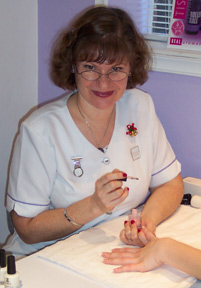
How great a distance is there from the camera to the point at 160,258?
1.21m

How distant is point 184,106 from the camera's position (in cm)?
183

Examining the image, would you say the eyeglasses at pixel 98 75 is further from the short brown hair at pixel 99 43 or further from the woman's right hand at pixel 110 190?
the woman's right hand at pixel 110 190

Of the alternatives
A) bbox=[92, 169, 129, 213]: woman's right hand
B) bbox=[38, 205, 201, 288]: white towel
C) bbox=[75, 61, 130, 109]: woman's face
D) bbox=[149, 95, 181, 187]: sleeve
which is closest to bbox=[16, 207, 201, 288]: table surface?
bbox=[38, 205, 201, 288]: white towel

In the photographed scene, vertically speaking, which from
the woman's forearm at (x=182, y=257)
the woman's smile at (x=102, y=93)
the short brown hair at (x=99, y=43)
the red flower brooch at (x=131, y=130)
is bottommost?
the woman's forearm at (x=182, y=257)

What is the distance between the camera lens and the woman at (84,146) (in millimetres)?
1449

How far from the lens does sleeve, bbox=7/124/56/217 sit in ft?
4.79

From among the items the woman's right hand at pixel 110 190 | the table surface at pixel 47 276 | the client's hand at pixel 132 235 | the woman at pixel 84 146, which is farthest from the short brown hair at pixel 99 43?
the table surface at pixel 47 276

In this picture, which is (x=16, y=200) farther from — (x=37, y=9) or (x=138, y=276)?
(x=37, y=9)

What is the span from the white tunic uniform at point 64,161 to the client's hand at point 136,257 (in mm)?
275

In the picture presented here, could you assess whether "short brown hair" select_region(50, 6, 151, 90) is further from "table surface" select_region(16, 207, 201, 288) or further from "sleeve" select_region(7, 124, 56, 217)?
"table surface" select_region(16, 207, 201, 288)

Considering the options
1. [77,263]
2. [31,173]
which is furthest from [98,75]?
[77,263]

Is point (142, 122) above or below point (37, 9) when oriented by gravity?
below

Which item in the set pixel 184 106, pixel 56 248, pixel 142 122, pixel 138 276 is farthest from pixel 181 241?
pixel 184 106

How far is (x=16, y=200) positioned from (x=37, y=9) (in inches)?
42.5
